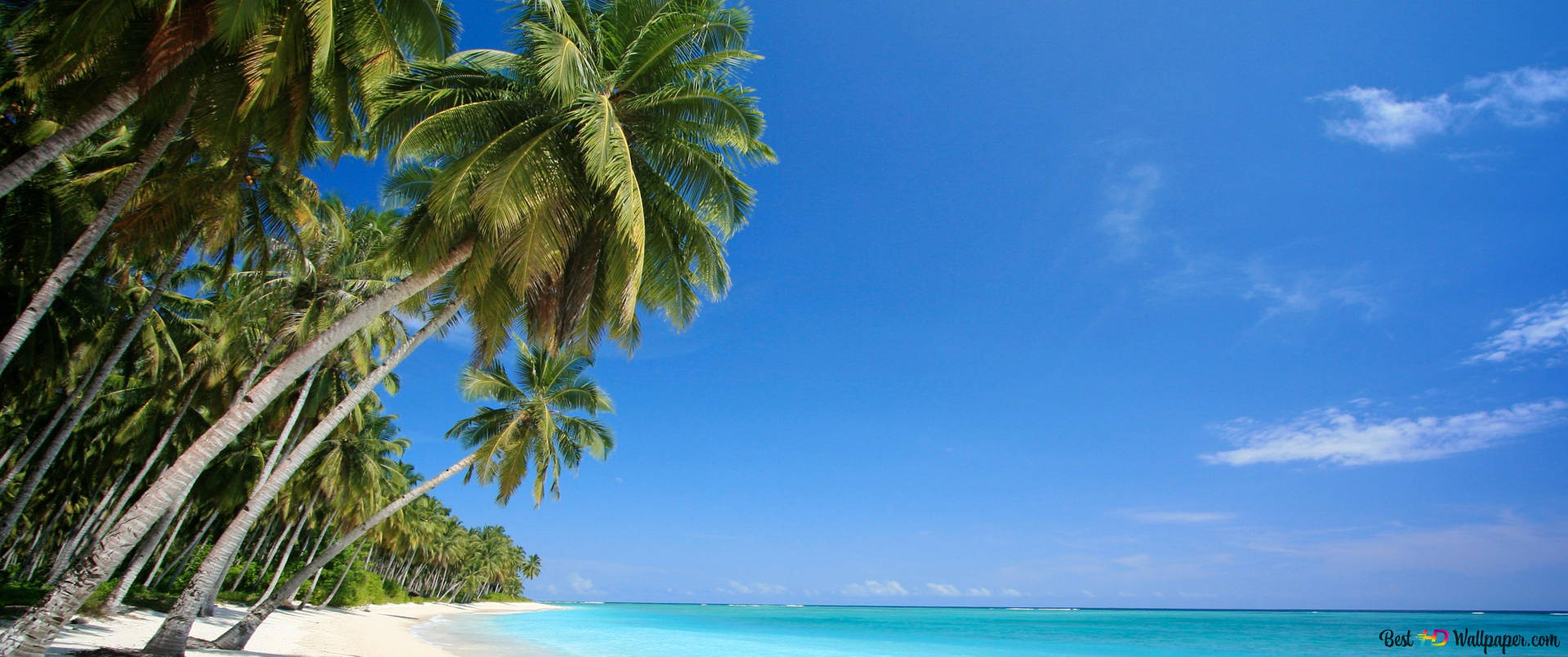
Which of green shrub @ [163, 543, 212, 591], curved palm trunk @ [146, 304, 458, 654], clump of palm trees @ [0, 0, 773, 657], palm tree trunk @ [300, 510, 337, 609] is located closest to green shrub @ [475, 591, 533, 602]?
palm tree trunk @ [300, 510, 337, 609]

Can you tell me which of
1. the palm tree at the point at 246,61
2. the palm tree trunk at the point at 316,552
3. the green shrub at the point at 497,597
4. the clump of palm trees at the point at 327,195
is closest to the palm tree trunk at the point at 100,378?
the clump of palm trees at the point at 327,195

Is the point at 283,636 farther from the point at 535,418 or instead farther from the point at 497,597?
the point at 497,597

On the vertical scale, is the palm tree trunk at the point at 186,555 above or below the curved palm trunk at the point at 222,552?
above

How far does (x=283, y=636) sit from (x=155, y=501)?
14.1 meters

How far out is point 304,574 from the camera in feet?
42.5

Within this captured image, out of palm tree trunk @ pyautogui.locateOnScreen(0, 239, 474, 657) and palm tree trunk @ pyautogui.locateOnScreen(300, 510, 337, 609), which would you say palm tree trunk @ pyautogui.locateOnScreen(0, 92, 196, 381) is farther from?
palm tree trunk @ pyautogui.locateOnScreen(300, 510, 337, 609)

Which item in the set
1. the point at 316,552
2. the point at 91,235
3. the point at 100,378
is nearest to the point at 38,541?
the point at 316,552

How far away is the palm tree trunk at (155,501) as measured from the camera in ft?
20.3

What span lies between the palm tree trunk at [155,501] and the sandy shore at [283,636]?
390 cm

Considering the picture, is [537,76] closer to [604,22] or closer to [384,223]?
[604,22]

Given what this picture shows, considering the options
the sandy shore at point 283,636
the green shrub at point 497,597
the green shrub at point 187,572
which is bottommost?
the sandy shore at point 283,636

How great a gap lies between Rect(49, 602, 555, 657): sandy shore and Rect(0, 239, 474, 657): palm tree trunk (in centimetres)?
390

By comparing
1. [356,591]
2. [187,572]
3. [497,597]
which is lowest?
[187,572]

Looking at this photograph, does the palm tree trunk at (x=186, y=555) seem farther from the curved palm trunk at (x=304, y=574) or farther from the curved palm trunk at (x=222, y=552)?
the curved palm trunk at (x=222, y=552)
